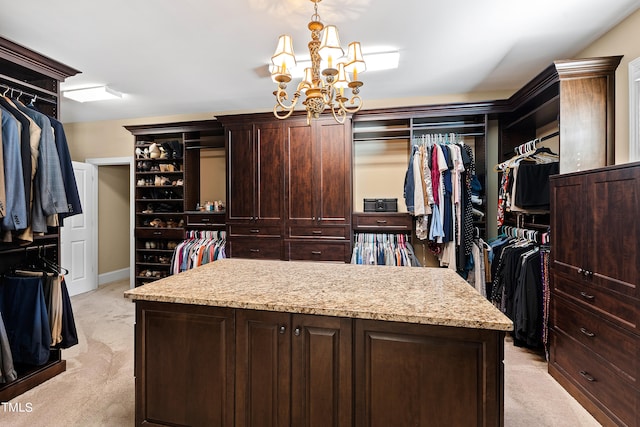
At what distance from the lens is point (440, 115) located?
357cm

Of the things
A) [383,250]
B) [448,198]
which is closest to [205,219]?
[383,250]

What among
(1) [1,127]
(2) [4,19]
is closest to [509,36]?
(1) [1,127]

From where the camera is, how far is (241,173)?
152 inches

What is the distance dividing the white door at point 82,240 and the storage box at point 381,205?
4187 millimetres

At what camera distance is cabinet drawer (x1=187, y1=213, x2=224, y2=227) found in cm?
418

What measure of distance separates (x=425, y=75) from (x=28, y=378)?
421cm

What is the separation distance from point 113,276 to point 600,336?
20.6 feet

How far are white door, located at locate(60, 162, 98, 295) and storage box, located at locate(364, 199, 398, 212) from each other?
165 inches

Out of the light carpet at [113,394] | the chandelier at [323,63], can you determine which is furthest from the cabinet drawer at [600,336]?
the chandelier at [323,63]

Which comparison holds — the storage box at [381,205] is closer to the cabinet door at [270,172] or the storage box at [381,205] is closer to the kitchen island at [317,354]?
the cabinet door at [270,172]

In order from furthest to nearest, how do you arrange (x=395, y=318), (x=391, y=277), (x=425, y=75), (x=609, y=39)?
(x=425, y=75)
(x=609, y=39)
(x=391, y=277)
(x=395, y=318)

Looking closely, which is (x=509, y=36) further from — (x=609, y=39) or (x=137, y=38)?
(x=137, y=38)

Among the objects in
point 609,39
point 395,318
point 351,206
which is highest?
point 609,39

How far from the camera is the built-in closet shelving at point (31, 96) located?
2.14 meters
